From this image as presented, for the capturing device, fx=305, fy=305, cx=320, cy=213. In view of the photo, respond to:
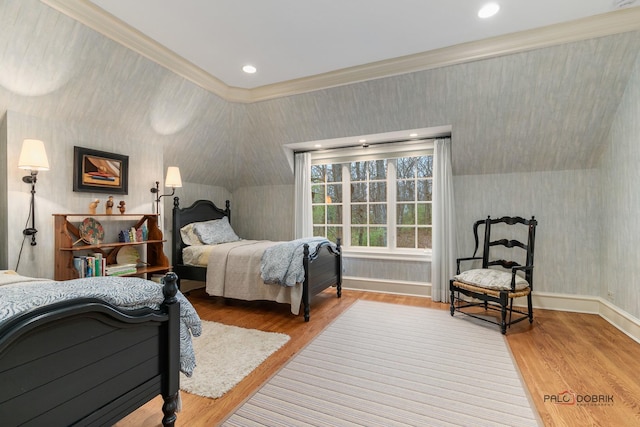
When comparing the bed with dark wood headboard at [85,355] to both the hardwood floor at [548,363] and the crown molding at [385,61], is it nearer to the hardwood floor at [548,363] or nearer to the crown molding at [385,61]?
the hardwood floor at [548,363]

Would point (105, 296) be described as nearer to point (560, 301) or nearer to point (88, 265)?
point (88, 265)

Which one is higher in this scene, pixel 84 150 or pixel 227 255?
pixel 84 150

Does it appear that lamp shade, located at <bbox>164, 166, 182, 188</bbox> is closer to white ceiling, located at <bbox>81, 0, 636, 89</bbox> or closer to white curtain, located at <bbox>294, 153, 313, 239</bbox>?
white ceiling, located at <bbox>81, 0, 636, 89</bbox>

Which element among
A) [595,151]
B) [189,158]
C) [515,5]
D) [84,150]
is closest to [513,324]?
[595,151]

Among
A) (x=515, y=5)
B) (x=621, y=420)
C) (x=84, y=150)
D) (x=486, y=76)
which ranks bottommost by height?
(x=621, y=420)

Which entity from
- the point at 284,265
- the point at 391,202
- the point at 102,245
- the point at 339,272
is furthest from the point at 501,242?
the point at 102,245

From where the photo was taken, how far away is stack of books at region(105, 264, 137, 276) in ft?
10.0

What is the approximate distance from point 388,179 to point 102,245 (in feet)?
11.8

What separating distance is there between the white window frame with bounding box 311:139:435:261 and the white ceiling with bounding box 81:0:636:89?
1469 millimetres

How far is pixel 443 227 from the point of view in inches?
158

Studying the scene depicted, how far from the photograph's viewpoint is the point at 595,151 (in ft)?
11.3

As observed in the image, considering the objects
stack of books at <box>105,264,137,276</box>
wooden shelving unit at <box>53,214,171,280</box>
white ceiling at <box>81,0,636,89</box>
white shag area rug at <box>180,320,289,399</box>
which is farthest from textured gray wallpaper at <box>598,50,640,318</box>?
stack of books at <box>105,264,137,276</box>

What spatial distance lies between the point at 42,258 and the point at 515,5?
14.9ft

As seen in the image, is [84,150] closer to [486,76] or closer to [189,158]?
[189,158]
